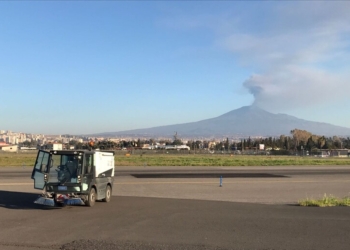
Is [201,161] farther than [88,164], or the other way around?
[201,161]

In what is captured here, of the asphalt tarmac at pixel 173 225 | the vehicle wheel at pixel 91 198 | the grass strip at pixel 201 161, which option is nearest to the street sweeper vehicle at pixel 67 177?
the vehicle wheel at pixel 91 198

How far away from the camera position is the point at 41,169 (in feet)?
49.6

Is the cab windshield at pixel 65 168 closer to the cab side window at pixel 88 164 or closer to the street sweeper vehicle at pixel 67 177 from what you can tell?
the street sweeper vehicle at pixel 67 177

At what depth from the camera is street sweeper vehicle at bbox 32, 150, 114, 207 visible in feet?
48.3

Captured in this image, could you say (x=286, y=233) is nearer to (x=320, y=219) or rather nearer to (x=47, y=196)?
(x=320, y=219)

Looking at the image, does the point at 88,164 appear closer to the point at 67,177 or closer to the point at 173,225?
the point at 67,177

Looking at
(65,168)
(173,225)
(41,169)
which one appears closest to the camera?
(173,225)

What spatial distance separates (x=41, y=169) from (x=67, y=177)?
96 cm

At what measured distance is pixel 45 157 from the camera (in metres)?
15.5

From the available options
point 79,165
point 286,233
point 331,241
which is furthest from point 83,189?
point 331,241

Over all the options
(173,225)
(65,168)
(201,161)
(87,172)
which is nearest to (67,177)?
(65,168)

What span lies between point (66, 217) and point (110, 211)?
1.77 metres

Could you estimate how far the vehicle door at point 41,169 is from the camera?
15.0m

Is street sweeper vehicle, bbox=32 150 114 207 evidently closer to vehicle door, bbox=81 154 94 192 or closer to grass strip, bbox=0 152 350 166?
vehicle door, bbox=81 154 94 192
